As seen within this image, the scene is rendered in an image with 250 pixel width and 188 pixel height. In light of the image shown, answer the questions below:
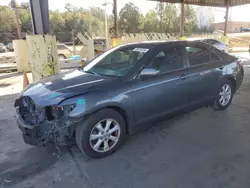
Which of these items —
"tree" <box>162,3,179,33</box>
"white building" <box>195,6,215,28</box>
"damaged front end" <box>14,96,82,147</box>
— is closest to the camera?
"damaged front end" <box>14,96,82,147</box>

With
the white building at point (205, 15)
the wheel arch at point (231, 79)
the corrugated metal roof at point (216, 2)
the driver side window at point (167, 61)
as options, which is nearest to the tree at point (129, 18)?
the white building at point (205, 15)

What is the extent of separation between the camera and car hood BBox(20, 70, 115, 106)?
9.30ft

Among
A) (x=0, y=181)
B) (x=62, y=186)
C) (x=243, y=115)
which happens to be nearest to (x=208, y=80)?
(x=243, y=115)

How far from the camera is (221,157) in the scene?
121 inches

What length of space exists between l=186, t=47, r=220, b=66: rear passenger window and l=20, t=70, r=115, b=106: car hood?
1.61 metres

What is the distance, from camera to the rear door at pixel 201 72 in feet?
12.9

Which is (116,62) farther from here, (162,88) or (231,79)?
(231,79)

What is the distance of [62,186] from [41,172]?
0.44 m

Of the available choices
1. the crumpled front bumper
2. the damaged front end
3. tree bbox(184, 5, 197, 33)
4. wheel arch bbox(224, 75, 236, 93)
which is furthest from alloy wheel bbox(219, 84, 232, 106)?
tree bbox(184, 5, 197, 33)

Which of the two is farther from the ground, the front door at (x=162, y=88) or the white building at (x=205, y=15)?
the white building at (x=205, y=15)

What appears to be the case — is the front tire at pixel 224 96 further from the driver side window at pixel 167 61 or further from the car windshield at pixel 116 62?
the car windshield at pixel 116 62

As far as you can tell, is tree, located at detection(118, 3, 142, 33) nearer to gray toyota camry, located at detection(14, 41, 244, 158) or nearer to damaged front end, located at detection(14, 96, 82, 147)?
gray toyota camry, located at detection(14, 41, 244, 158)

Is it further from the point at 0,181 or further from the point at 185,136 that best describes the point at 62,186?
the point at 185,136

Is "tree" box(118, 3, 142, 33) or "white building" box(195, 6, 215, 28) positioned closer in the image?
"tree" box(118, 3, 142, 33)
